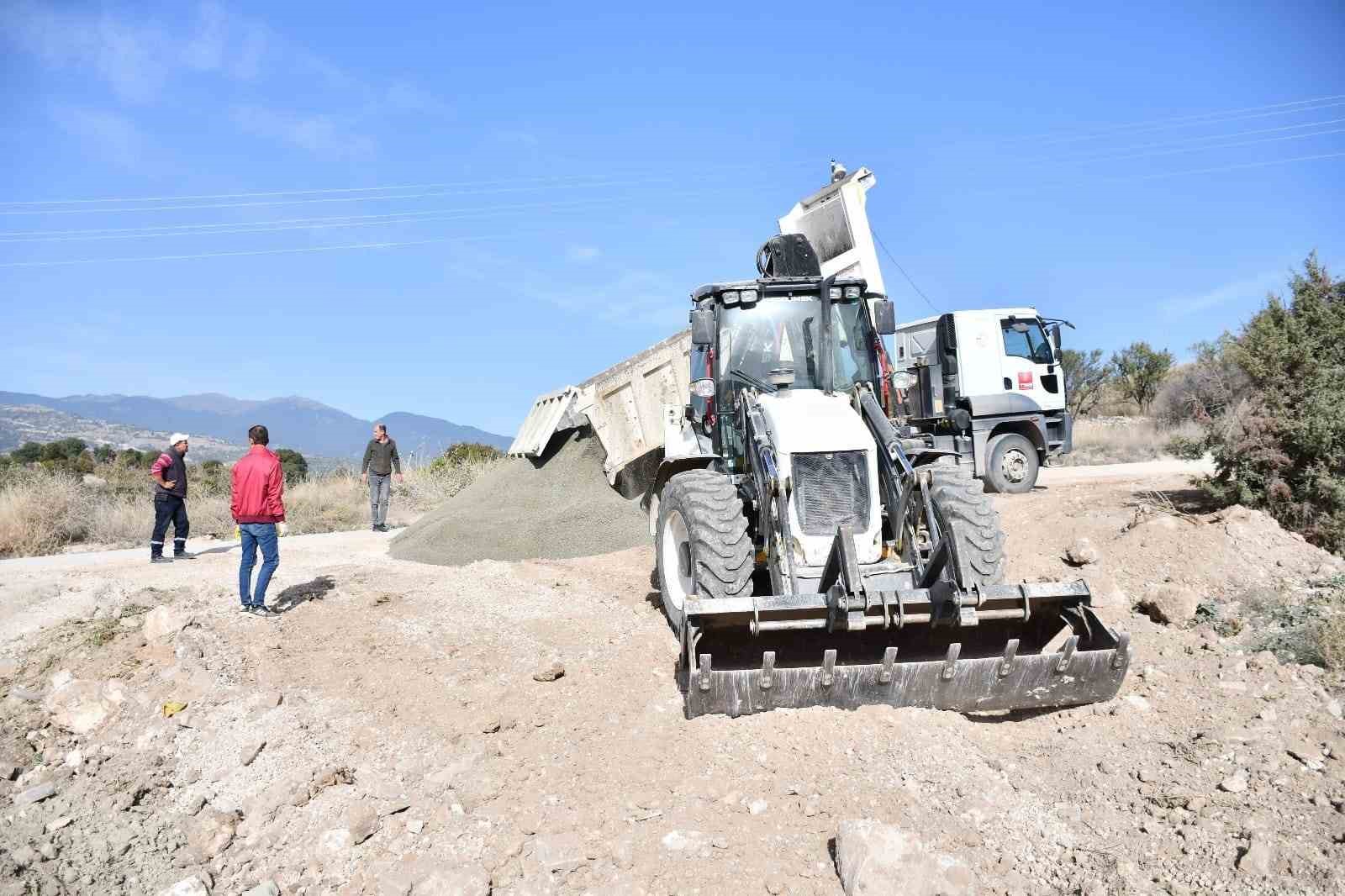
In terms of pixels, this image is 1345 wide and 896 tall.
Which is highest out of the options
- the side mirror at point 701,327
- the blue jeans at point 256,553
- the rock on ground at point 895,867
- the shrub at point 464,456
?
the side mirror at point 701,327

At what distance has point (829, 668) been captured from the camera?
5.20 meters

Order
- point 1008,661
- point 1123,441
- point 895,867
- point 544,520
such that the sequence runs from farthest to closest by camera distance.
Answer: point 1123,441
point 544,520
point 1008,661
point 895,867

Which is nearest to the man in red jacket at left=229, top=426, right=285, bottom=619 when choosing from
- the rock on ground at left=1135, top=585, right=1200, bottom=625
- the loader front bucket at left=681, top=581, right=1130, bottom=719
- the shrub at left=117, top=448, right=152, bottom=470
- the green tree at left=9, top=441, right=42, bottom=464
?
the loader front bucket at left=681, top=581, right=1130, bottom=719

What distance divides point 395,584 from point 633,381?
3681 mm

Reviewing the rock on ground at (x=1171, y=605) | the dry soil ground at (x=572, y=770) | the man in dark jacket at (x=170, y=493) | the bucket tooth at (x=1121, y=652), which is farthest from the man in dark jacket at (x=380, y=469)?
the bucket tooth at (x=1121, y=652)

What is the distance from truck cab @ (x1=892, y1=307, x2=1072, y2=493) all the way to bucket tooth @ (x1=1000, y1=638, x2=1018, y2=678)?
30.7 ft

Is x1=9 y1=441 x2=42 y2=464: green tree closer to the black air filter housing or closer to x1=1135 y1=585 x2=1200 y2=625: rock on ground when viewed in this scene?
the black air filter housing

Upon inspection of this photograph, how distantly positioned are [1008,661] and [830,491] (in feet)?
5.32

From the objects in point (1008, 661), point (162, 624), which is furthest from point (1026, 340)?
point (162, 624)

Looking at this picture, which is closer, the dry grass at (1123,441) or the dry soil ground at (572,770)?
the dry soil ground at (572,770)

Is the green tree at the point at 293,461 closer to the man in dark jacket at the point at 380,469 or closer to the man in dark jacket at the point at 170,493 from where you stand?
the man in dark jacket at the point at 380,469

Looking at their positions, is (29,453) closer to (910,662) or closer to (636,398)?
(636,398)

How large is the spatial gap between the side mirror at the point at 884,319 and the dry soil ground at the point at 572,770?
3008 mm

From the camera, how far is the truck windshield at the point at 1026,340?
48.0ft
